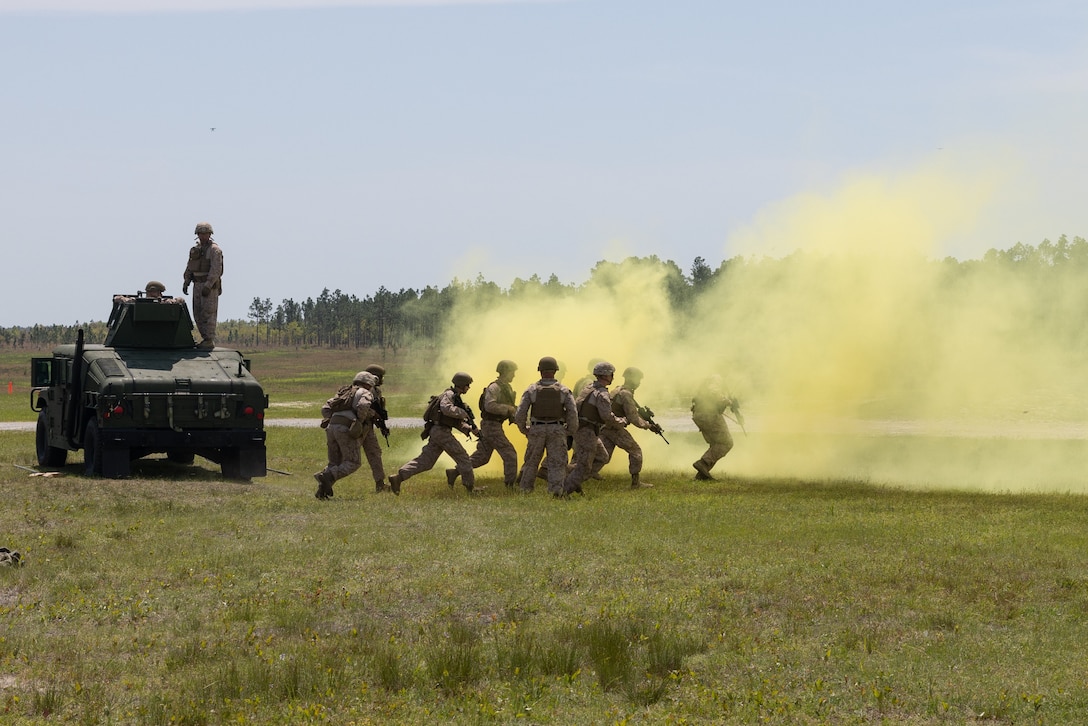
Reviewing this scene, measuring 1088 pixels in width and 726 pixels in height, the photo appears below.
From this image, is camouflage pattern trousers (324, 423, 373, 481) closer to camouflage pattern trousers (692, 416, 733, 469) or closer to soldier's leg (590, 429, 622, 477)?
soldier's leg (590, 429, 622, 477)

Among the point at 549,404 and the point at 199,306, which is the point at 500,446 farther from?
the point at 199,306

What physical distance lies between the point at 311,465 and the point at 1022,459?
14.4m

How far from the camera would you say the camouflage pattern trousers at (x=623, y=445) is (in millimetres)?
21562

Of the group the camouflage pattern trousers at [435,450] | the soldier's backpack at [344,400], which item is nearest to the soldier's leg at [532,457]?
the camouflage pattern trousers at [435,450]

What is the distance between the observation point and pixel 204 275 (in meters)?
24.6

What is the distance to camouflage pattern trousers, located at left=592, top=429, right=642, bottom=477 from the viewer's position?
2156cm

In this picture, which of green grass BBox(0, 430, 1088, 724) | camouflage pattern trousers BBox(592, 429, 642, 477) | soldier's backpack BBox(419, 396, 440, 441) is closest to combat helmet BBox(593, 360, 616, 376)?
camouflage pattern trousers BBox(592, 429, 642, 477)

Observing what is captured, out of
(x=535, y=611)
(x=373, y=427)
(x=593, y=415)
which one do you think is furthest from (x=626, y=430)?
(x=535, y=611)

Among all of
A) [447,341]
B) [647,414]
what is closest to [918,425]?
[447,341]

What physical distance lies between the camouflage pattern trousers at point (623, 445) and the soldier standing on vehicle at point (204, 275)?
24.0 feet

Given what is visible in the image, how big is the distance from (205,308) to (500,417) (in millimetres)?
6532

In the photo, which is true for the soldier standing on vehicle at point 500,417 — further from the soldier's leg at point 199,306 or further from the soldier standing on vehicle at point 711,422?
the soldier's leg at point 199,306

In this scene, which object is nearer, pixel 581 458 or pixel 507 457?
pixel 581 458

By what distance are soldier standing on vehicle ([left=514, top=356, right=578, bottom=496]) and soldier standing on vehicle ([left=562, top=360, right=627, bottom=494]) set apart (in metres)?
0.49
